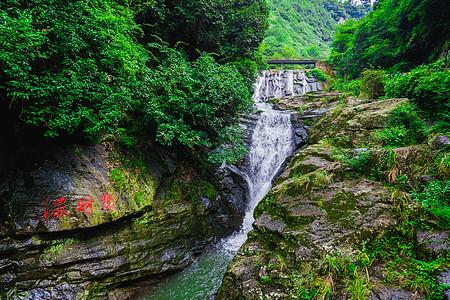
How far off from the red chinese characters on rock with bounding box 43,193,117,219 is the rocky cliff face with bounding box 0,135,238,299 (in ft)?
0.06

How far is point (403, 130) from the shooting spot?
4.77 meters

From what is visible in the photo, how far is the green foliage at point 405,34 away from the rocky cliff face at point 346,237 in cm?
817

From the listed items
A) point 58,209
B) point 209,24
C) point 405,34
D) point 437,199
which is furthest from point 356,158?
point 405,34

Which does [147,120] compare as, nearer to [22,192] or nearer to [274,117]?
[22,192]

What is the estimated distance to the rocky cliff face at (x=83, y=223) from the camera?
4016 mm

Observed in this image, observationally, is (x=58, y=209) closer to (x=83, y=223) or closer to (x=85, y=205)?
(x=85, y=205)

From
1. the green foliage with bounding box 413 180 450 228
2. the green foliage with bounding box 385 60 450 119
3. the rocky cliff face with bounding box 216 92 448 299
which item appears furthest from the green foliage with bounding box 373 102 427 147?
the green foliage with bounding box 413 180 450 228

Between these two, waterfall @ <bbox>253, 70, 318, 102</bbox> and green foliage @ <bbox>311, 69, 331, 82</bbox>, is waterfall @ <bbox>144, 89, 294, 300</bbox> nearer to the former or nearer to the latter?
waterfall @ <bbox>253, 70, 318, 102</bbox>

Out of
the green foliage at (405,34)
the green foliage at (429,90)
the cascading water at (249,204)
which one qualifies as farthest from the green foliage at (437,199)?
the green foliage at (405,34)

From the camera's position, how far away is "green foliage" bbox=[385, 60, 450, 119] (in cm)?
474

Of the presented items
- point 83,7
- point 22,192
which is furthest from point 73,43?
point 22,192

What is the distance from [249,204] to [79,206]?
684 cm

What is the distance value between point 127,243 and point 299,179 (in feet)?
16.5

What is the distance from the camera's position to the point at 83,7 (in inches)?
153
